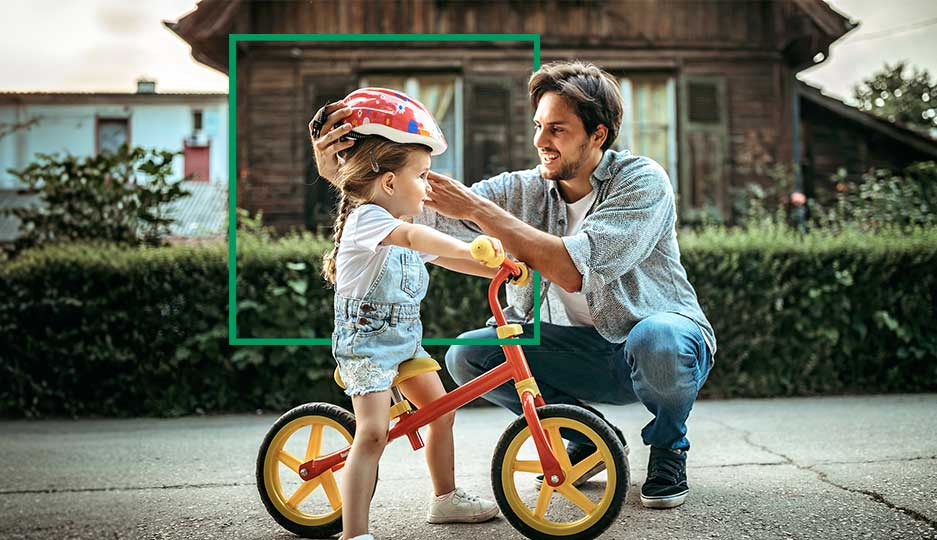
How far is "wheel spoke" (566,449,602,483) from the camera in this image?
1.96m

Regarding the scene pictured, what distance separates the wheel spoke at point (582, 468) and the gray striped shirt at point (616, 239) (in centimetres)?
37

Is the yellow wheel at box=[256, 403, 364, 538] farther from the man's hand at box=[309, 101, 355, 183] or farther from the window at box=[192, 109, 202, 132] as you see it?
the window at box=[192, 109, 202, 132]

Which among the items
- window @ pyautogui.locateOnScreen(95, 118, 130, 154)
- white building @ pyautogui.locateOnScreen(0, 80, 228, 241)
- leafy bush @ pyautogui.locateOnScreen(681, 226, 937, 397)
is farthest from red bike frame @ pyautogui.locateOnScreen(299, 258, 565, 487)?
window @ pyautogui.locateOnScreen(95, 118, 130, 154)

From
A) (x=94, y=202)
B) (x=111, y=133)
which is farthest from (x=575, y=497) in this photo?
(x=111, y=133)

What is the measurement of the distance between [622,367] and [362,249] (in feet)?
2.97

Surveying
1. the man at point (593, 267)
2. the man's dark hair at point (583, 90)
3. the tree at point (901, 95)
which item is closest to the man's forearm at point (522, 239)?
the man at point (593, 267)

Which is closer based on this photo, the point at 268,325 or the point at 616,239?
the point at 616,239

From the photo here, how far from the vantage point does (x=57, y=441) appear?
12.6 feet

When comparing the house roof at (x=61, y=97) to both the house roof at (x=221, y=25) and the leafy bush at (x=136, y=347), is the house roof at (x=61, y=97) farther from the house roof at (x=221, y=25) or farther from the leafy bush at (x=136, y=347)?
the leafy bush at (x=136, y=347)

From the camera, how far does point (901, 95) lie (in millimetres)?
6488

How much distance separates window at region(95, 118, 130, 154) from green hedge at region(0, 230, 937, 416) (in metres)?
0.94

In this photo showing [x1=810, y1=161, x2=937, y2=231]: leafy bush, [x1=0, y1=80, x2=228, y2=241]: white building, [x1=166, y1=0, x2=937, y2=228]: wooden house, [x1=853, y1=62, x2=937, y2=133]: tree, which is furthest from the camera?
[x1=166, y1=0, x2=937, y2=228]: wooden house

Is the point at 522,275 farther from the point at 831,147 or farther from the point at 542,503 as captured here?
the point at 831,147

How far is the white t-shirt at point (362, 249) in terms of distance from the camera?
5.91 ft
